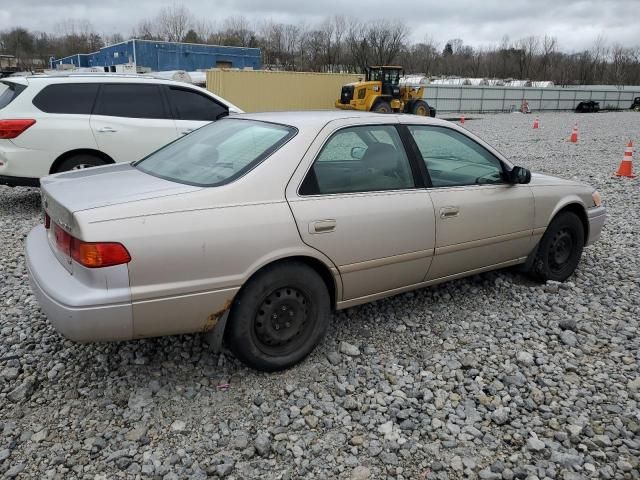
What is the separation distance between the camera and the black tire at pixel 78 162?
6371 millimetres

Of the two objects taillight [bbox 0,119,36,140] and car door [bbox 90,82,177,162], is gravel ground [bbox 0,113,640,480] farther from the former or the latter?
car door [bbox 90,82,177,162]

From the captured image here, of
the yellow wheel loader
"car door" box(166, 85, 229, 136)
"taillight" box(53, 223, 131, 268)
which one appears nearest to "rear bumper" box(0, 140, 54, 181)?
"car door" box(166, 85, 229, 136)

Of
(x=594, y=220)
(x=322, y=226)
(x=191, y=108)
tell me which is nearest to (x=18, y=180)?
(x=191, y=108)

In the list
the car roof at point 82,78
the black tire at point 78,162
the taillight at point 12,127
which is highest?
the car roof at point 82,78

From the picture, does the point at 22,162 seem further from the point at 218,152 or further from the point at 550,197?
the point at 550,197

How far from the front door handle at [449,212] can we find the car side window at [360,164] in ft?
0.95

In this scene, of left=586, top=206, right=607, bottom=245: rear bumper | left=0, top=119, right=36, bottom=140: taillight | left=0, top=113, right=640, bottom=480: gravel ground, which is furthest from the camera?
left=0, top=119, right=36, bottom=140: taillight

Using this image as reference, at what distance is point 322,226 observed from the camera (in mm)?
3047

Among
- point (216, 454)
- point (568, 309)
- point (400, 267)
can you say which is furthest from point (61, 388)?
point (568, 309)

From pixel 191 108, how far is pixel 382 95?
17612 mm

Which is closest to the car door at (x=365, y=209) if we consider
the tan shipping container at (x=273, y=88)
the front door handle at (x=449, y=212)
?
the front door handle at (x=449, y=212)

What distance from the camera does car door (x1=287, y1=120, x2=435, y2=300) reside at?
10.1 feet

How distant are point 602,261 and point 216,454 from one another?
14.9 feet

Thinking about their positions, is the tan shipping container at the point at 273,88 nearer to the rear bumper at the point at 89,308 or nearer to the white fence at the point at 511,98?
the white fence at the point at 511,98
